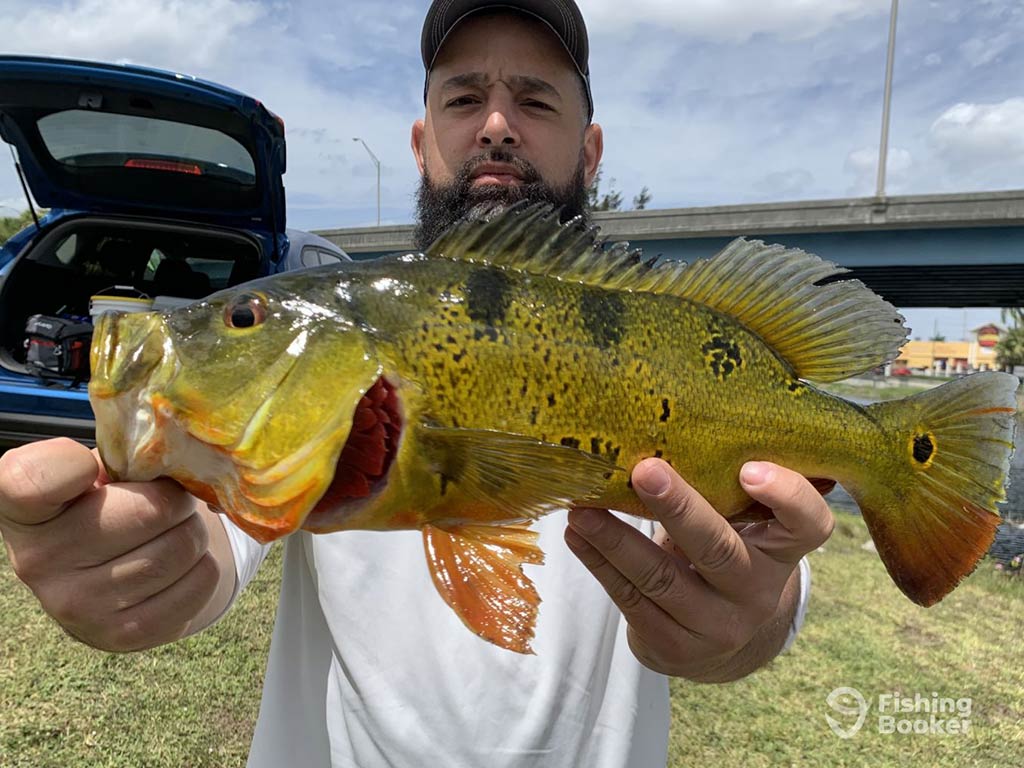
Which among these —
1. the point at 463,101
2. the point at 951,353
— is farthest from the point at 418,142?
the point at 951,353

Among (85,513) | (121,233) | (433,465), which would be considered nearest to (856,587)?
(433,465)

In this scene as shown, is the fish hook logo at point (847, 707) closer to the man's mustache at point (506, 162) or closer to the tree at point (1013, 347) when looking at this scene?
the man's mustache at point (506, 162)

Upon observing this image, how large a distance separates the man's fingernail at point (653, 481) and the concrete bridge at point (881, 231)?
12984 mm

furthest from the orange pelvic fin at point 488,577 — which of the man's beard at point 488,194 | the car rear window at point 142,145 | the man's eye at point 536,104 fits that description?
the car rear window at point 142,145

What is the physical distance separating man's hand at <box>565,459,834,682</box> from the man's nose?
5.46ft

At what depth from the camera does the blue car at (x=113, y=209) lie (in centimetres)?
392

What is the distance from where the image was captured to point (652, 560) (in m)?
1.48

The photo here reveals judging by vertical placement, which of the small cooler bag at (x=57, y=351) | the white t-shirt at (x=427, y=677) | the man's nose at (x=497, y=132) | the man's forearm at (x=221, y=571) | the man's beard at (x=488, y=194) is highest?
the man's nose at (x=497, y=132)

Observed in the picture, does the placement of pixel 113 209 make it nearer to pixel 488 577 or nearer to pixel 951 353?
pixel 488 577

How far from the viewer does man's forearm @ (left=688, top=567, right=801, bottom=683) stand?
6.55 feet

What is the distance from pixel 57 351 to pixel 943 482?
4690mm

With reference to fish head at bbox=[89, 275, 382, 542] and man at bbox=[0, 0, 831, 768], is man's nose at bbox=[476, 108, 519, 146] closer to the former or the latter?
man at bbox=[0, 0, 831, 768]

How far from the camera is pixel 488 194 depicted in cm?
256

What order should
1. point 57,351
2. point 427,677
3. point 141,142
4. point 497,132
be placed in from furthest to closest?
point 141,142
point 57,351
point 497,132
point 427,677
